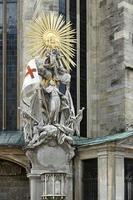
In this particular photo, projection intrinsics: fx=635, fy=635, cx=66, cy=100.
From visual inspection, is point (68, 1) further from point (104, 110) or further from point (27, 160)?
point (27, 160)

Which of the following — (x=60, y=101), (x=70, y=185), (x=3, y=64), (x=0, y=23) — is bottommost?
(x=70, y=185)

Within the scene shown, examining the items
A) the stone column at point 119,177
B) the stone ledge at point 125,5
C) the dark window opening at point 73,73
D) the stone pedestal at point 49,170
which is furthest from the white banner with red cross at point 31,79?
the stone ledge at point 125,5

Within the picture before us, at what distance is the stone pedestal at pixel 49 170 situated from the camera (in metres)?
20.4

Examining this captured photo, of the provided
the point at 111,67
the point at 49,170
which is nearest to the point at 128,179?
the point at 49,170

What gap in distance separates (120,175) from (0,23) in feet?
27.8

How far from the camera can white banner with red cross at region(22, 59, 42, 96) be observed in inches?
835

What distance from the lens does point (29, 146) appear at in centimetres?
2083

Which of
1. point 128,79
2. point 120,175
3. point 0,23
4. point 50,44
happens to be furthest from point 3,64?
point 120,175

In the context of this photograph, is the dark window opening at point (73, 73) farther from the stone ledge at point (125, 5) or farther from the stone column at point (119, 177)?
the stone column at point (119, 177)

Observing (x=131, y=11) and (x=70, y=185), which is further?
(x=131, y=11)

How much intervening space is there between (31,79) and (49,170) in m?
3.12

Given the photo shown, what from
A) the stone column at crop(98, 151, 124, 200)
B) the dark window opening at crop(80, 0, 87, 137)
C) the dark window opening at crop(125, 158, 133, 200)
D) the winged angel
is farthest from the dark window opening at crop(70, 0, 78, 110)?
the stone column at crop(98, 151, 124, 200)

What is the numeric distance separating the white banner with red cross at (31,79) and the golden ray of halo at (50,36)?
3.35ft

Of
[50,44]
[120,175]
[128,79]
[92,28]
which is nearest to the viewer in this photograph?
[120,175]
